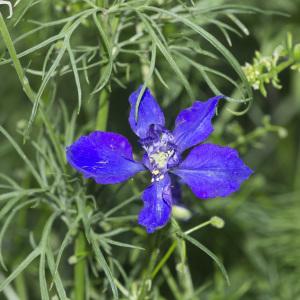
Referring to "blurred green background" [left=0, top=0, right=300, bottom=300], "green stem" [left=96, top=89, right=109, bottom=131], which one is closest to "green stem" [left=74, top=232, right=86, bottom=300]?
"blurred green background" [left=0, top=0, right=300, bottom=300]

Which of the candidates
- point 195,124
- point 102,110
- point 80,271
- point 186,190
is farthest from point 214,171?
point 186,190

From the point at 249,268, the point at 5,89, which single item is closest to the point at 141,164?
the point at 249,268

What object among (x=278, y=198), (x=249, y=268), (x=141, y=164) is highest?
(x=141, y=164)

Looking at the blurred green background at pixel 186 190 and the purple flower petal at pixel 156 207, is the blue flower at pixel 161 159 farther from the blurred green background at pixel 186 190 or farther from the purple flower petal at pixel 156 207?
the blurred green background at pixel 186 190

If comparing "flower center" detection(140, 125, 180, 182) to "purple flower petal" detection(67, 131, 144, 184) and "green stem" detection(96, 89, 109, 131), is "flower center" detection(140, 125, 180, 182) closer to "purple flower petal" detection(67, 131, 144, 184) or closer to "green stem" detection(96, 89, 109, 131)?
"purple flower petal" detection(67, 131, 144, 184)

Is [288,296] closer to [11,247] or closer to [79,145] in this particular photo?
[11,247]
